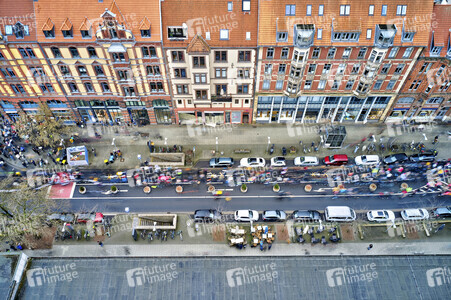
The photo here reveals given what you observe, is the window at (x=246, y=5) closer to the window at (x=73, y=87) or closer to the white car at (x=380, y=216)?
the window at (x=73, y=87)

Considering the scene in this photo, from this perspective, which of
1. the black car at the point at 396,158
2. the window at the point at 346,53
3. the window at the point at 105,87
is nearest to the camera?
the window at the point at 346,53

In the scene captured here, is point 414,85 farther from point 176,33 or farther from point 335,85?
point 176,33

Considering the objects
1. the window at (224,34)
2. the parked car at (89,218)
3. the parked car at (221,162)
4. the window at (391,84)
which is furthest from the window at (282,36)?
the parked car at (89,218)

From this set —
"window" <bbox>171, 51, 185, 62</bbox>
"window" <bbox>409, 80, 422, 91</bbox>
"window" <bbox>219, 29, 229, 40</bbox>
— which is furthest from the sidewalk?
"window" <bbox>219, 29, 229, 40</bbox>

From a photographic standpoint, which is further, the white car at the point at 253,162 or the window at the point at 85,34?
the white car at the point at 253,162

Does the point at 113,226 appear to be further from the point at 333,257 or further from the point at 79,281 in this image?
the point at 333,257

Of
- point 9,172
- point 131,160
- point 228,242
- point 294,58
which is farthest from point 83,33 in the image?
point 228,242

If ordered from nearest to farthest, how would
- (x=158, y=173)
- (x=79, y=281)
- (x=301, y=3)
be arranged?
(x=79, y=281) < (x=301, y=3) < (x=158, y=173)
